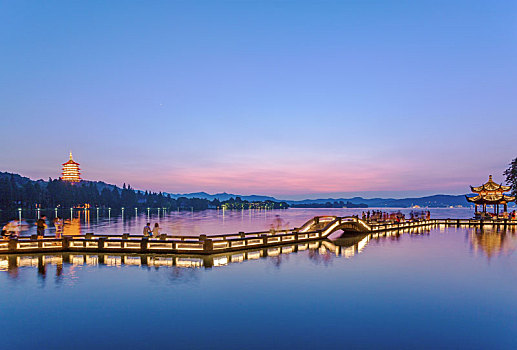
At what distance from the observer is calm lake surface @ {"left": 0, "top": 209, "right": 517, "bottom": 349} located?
35.3 ft

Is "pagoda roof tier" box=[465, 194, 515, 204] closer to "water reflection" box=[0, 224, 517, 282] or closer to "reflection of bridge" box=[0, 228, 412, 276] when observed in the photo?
"water reflection" box=[0, 224, 517, 282]

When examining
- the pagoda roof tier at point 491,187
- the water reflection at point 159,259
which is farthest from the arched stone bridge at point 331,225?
the pagoda roof tier at point 491,187

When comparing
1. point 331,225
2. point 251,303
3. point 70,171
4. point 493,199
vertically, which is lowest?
point 251,303

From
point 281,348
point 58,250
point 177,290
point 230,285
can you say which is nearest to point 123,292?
point 177,290

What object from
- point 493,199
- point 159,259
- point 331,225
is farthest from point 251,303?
point 493,199

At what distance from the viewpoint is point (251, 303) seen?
14.5 m

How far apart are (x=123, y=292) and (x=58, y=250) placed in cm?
1301

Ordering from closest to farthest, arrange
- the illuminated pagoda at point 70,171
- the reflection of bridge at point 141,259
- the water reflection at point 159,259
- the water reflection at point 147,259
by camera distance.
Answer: the water reflection at point 159,259
the water reflection at point 147,259
the reflection of bridge at point 141,259
the illuminated pagoda at point 70,171

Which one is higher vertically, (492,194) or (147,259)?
(492,194)

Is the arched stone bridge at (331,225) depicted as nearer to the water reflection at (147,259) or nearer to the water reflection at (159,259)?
the water reflection at (159,259)

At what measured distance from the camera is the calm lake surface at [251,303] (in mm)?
10750

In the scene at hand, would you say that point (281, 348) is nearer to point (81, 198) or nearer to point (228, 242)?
point (228, 242)

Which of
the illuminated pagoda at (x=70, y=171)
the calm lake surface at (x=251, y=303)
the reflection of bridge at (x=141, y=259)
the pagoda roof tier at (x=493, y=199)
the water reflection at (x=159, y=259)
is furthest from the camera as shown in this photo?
the illuminated pagoda at (x=70, y=171)

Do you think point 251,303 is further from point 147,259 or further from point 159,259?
point 147,259
